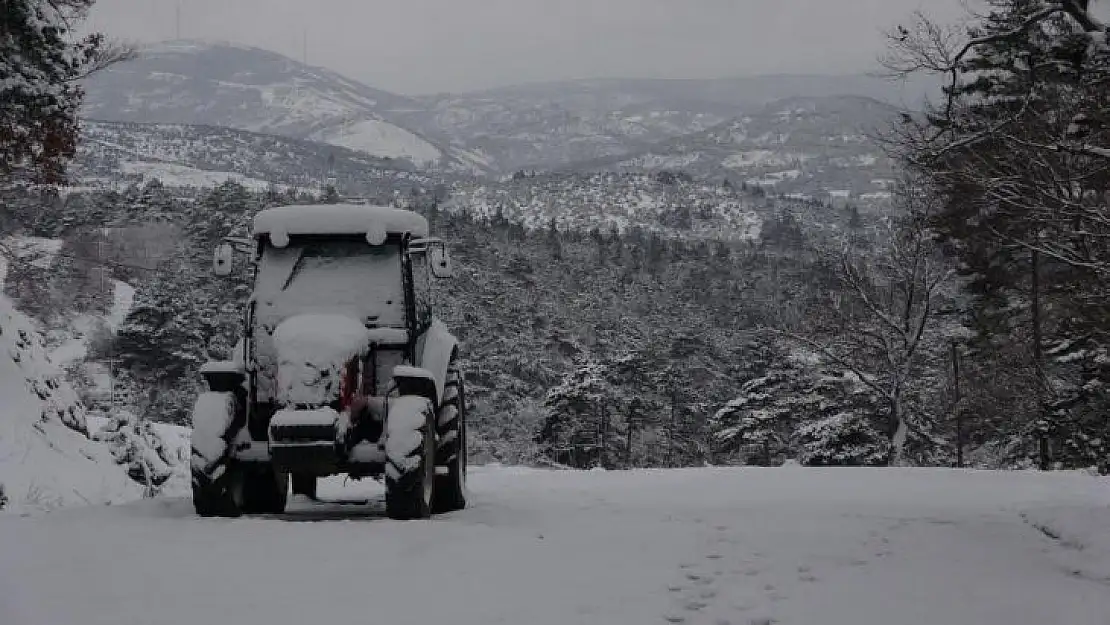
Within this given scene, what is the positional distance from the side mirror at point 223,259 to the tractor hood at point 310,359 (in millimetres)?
1122

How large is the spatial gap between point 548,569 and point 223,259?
4.21 meters

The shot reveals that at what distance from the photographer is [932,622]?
4434mm

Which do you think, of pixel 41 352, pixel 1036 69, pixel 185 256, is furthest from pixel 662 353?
pixel 1036 69

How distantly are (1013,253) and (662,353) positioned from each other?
38.1m

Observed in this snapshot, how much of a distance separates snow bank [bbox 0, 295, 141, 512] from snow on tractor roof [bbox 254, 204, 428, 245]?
183 inches

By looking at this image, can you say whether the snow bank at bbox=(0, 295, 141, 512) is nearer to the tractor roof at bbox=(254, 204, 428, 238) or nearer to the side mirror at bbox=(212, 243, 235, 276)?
the side mirror at bbox=(212, 243, 235, 276)

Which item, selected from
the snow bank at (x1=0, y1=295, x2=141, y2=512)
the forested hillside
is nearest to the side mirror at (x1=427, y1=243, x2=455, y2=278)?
the forested hillside

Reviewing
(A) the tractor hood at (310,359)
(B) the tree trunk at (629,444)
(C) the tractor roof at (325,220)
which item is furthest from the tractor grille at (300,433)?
(B) the tree trunk at (629,444)

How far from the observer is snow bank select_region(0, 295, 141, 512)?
37.8 ft

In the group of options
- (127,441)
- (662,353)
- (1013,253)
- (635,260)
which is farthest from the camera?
(635,260)

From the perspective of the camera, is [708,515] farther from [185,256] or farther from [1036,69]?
[185,256]

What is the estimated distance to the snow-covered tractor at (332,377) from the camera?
696 cm

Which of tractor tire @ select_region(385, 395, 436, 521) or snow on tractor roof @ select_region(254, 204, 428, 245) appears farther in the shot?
snow on tractor roof @ select_region(254, 204, 428, 245)

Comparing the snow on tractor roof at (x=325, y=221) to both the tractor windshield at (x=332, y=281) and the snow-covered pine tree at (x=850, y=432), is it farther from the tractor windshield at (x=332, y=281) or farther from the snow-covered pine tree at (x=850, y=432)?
the snow-covered pine tree at (x=850, y=432)
